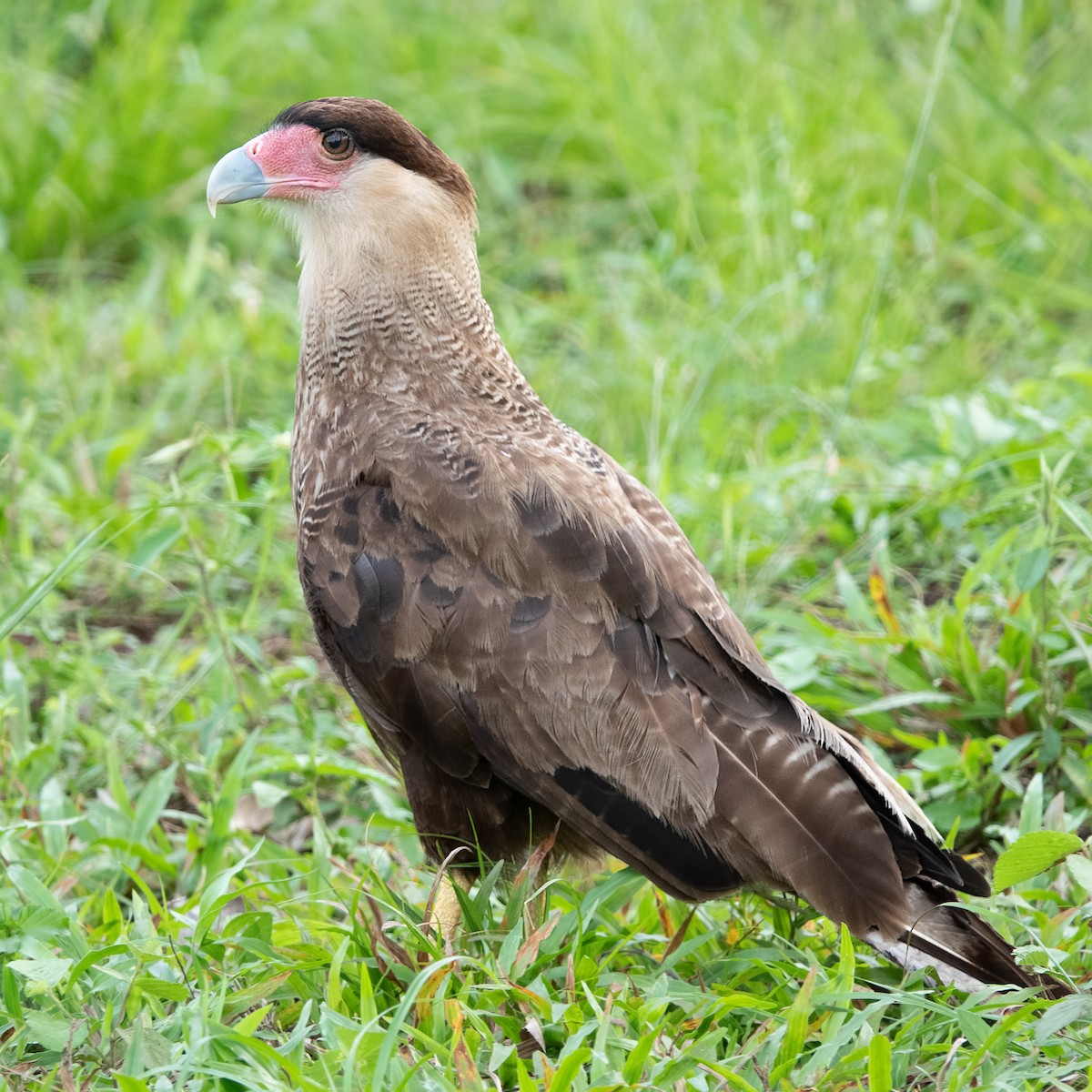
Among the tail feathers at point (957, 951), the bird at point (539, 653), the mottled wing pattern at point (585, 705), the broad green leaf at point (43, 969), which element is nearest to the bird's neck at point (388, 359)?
the bird at point (539, 653)

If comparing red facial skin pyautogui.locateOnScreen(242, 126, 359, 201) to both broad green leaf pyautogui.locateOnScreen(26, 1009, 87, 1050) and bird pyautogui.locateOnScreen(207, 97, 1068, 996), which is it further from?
broad green leaf pyautogui.locateOnScreen(26, 1009, 87, 1050)

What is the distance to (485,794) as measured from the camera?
306 centimetres

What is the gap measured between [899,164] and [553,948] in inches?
167

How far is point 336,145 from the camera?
3457mm

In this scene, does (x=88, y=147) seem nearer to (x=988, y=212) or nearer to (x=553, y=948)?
(x=988, y=212)

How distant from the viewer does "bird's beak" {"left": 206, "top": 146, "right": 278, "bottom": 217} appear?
3.46 m

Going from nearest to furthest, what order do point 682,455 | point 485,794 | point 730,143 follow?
point 485,794
point 682,455
point 730,143

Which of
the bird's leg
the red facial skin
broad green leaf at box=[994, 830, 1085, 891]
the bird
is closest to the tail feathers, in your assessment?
the bird

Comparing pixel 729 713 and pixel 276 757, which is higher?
pixel 729 713

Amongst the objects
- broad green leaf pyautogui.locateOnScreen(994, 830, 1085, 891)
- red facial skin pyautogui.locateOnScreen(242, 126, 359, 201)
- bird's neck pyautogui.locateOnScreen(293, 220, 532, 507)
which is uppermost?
red facial skin pyautogui.locateOnScreen(242, 126, 359, 201)

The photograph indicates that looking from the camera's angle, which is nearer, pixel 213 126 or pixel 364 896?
pixel 364 896

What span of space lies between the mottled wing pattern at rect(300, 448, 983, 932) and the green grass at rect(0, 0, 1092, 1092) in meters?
0.20

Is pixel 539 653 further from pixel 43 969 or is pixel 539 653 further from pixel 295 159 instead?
pixel 295 159

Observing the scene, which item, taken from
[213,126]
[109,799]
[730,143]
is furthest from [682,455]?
[213,126]
